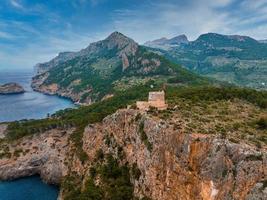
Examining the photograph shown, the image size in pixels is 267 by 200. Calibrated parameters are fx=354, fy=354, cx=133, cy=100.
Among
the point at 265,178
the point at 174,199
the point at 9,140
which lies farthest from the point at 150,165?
the point at 9,140

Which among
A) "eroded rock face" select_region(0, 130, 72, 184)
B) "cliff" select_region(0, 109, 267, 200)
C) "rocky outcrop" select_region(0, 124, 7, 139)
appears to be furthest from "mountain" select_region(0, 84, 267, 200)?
"rocky outcrop" select_region(0, 124, 7, 139)

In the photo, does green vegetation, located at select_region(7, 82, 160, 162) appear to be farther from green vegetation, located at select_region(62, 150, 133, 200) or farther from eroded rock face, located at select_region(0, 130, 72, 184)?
green vegetation, located at select_region(62, 150, 133, 200)

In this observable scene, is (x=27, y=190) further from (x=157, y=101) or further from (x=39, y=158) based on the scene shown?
(x=157, y=101)

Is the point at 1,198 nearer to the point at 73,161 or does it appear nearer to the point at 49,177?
the point at 49,177

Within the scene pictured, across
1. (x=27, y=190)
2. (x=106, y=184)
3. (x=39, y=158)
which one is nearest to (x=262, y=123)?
(x=106, y=184)

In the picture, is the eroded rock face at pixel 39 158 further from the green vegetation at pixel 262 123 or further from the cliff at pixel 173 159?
the green vegetation at pixel 262 123
